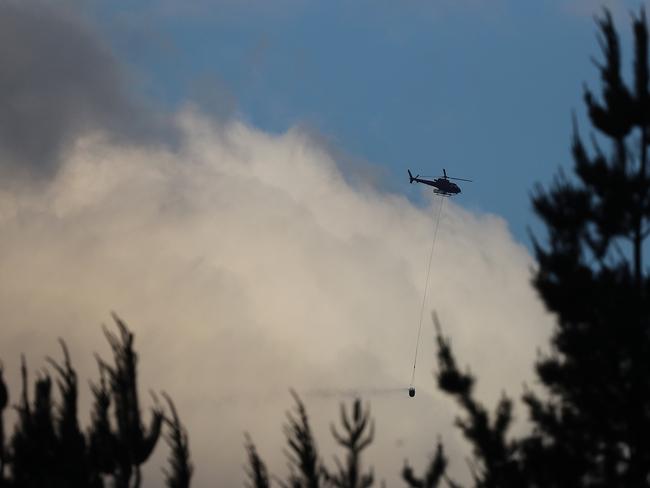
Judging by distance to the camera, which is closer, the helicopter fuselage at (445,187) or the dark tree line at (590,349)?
the dark tree line at (590,349)

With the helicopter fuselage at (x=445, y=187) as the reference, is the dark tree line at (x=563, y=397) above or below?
below

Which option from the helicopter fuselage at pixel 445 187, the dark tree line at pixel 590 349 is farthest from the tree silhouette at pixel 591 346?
the helicopter fuselage at pixel 445 187

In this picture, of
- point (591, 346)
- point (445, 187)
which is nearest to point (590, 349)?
point (591, 346)

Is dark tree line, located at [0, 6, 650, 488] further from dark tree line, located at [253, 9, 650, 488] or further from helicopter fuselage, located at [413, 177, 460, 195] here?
helicopter fuselage, located at [413, 177, 460, 195]

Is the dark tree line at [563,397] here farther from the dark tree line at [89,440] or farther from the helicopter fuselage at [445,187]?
the helicopter fuselage at [445,187]

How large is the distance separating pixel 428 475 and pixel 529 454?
4530 millimetres

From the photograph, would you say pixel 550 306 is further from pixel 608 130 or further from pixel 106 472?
pixel 106 472

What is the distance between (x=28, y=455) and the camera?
42.4 metres

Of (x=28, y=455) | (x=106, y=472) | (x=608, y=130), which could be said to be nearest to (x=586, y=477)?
(x=608, y=130)

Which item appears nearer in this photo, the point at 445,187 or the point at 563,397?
the point at 563,397

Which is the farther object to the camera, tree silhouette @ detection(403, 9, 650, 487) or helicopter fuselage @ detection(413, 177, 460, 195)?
helicopter fuselage @ detection(413, 177, 460, 195)

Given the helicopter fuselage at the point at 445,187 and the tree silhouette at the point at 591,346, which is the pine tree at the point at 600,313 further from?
the helicopter fuselage at the point at 445,187

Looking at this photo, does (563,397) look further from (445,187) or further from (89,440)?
(445,187)

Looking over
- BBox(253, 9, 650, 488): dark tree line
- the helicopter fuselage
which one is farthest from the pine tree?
the helicopter fuselage
